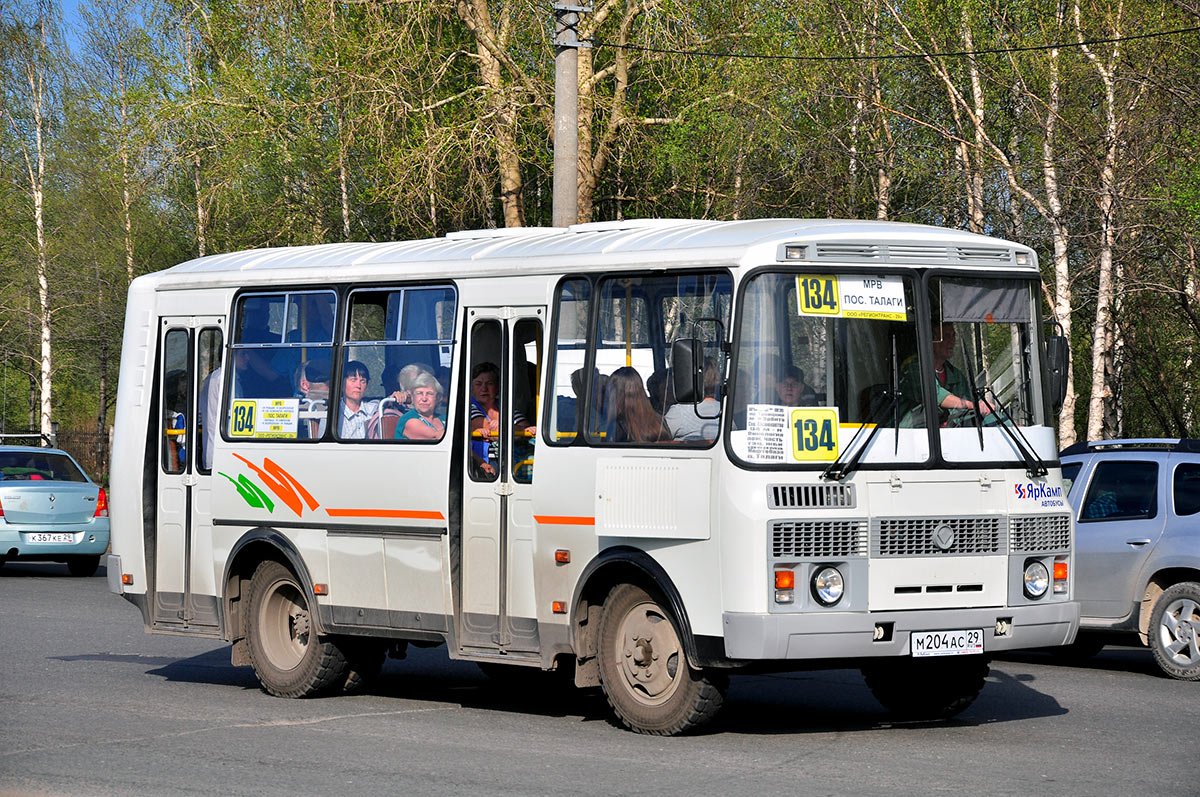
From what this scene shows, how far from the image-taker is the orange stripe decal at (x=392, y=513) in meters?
11.3

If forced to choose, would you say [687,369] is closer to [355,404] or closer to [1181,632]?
[355,404]

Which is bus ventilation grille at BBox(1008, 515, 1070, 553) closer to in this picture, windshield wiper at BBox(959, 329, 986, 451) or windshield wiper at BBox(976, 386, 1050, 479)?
windshield wiper at BBox(976, 386, 1050, 479)

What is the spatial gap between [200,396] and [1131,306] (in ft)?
65.4

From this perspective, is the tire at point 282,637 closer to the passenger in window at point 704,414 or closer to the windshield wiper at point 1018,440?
the passenger in window at point 704,414

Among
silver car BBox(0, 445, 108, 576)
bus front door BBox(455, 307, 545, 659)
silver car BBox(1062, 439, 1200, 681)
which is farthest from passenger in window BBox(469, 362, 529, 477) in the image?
silver car BBox(0, 445, 108, 576)

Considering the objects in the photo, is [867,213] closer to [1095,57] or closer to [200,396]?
[1095,57]

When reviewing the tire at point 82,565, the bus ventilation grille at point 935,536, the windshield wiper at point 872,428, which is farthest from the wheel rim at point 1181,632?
the tire at point 82,565

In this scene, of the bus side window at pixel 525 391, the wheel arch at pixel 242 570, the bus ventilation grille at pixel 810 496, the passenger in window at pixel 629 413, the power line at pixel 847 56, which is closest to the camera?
the bus ventilation grille at pixel 810 496

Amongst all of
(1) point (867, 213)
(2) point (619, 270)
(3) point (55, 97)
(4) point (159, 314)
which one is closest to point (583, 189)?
(1) point (867, 213)

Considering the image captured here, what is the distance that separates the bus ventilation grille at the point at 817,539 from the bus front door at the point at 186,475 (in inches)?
191

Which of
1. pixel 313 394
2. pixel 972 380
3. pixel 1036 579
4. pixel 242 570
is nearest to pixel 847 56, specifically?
pixel 313 394

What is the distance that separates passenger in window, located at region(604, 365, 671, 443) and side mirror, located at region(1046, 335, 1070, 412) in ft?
7.82

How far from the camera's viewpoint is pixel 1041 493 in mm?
10438

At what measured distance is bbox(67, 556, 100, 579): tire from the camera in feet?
79.8
